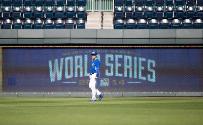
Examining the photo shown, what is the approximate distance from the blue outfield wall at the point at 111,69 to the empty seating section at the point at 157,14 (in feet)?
7.62

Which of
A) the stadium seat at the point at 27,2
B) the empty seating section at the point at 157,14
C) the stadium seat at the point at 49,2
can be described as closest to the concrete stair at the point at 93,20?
the empty seating section at the point at 157,14

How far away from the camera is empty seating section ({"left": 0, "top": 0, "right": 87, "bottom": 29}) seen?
2638cm

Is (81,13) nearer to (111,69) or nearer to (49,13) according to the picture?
(49,13)

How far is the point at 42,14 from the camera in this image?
26.5 metres

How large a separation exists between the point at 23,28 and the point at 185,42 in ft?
25.4

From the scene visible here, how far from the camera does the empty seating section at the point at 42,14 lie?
26.4m

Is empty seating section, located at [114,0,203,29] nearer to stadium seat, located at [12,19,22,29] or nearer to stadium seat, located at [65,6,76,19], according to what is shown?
stadium seat, located at [65,6,76,19]

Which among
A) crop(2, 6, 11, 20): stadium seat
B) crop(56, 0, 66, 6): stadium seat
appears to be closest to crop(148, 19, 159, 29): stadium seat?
crop(56, 0, 66, 6): stadium seat

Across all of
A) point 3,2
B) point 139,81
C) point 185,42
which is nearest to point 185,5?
point 185,42

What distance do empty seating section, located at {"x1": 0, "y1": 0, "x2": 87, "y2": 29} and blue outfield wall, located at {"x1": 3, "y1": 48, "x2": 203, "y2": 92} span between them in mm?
2377

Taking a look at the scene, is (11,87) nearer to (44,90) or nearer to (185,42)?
(44,90)

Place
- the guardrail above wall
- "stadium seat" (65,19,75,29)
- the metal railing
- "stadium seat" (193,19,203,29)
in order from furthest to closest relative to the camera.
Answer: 1. the metal railing
2. "stadium seat" (65,19,75,29)
3. "stadium seat" (193,19,203,29)
4. the guardrail above wall

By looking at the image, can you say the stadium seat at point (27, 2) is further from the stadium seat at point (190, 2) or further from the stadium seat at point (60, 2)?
the stadium seat at point (190, 2)

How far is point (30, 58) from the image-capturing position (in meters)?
24.4
